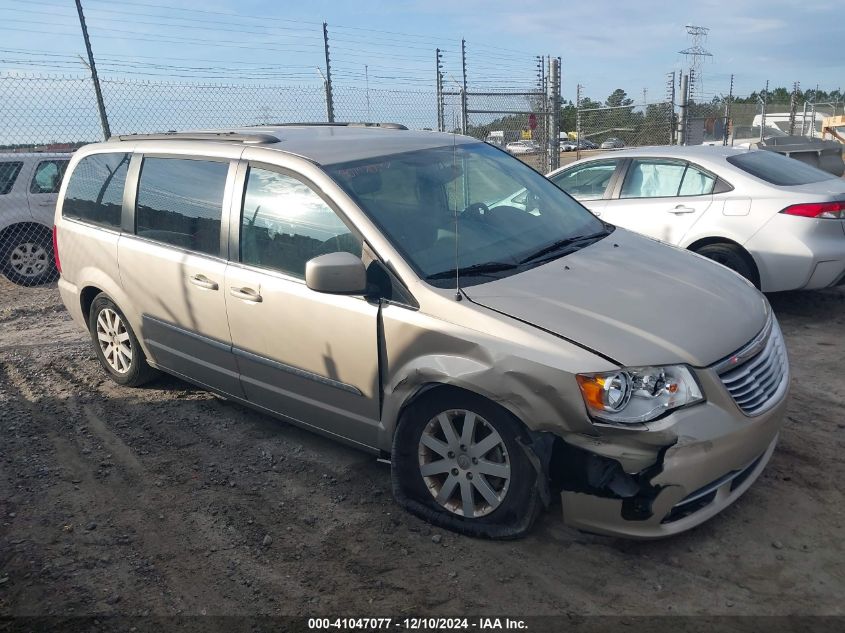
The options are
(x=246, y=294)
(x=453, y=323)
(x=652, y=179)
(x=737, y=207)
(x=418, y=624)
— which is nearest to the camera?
(x=418, y=624)

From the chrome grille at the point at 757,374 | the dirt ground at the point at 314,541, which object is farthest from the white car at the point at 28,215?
the chrome grille at the point at 757,374

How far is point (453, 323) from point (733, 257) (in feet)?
13.3

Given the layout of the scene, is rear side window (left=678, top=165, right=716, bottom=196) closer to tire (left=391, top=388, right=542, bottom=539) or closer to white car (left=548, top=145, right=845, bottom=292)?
white car (left=548, top=145, right=845, bottom=292)

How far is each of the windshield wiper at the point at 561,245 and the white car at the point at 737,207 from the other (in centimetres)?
249

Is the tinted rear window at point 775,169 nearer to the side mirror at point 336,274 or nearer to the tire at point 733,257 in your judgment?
the tire at point 733,257

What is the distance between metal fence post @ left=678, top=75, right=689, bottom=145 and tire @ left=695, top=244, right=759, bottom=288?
792 cm

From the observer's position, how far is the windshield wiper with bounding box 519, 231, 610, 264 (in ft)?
11.8

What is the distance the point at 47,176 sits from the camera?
9.27 m

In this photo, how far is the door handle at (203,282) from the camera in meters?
3.99

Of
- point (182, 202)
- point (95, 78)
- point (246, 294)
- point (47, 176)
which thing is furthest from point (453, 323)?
point (47, 176)

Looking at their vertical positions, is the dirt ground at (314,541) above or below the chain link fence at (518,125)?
below

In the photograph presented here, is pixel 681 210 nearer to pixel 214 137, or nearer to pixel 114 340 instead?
pixel 214 137

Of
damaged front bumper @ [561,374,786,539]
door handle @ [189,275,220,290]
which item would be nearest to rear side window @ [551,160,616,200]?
door handle @ [189,275,220,290]

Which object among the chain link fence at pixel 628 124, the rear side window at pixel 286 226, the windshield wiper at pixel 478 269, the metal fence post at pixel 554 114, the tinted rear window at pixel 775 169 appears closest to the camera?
the windshield wiper at pixel 478 269
